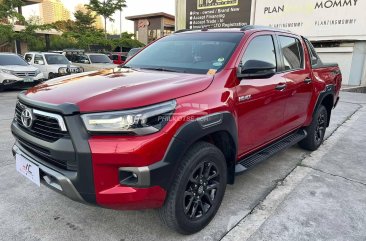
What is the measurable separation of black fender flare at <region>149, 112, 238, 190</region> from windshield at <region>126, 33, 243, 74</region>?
1.98 feet

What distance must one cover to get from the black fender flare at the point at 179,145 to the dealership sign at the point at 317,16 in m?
15.4

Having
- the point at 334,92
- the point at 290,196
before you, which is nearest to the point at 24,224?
the point at 290,196

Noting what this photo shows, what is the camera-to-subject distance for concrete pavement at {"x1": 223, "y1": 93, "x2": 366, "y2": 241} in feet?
8.98

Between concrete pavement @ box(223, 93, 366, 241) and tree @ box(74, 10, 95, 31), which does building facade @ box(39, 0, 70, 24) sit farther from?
concrete pavement @ box(223, 93, 366, 241)

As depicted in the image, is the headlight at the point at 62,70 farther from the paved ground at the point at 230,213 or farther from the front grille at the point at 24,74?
the paved ground at the point at 230,213

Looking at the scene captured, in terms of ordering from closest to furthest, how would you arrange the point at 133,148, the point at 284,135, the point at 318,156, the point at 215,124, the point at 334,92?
the point at 133,148 → the point at 215,124 → the point at 284,135 → the point at 318,156 → the point at 334,92

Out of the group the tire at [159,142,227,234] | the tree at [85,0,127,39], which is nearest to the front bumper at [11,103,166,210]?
the tire at [159,142,227,234]

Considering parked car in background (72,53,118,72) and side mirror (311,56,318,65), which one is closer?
side mirror (311,56,318,65)

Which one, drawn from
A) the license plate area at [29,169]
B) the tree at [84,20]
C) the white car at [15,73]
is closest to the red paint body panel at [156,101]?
the license plate area at [29,169]

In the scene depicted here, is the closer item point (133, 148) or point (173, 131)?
point (133, 148)

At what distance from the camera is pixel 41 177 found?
7.95 ft

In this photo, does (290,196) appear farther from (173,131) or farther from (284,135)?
(173,131)

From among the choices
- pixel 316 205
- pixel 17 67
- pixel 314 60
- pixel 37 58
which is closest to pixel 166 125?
pixel 316 205

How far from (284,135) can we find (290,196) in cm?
92
